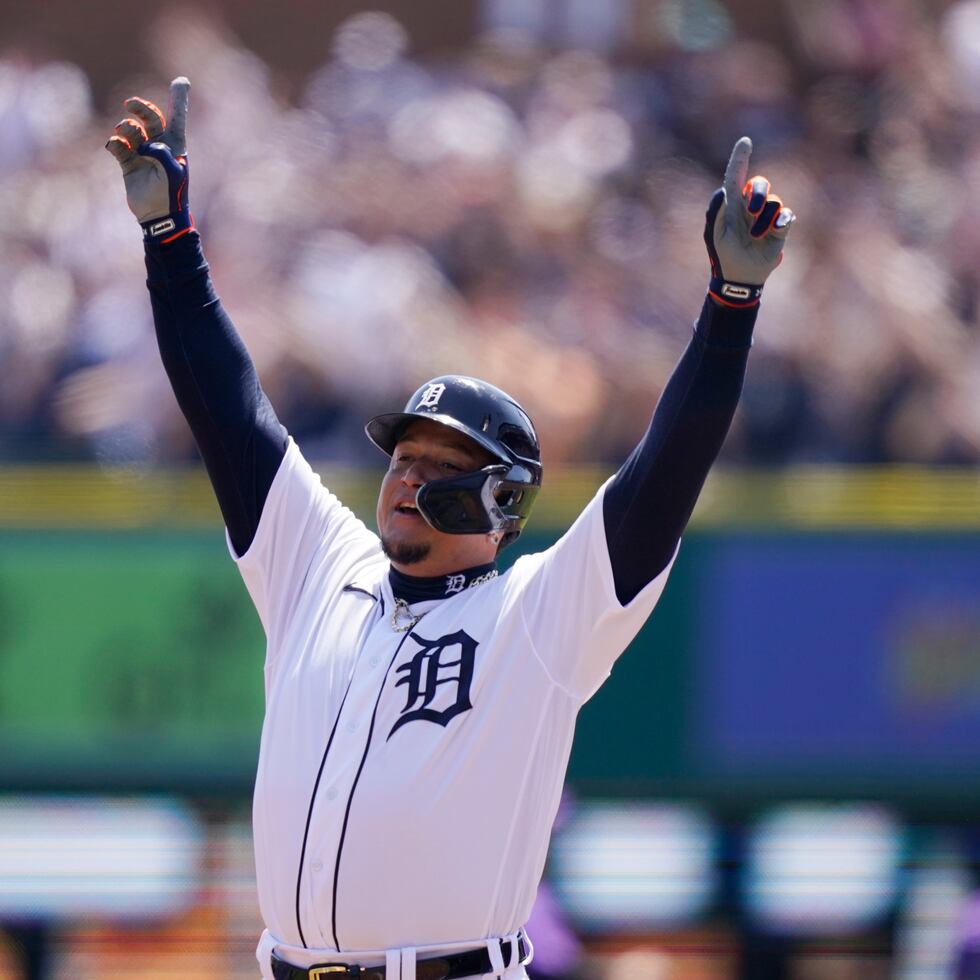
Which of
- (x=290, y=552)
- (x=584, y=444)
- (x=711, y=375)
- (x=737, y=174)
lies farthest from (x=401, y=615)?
(x=584, y=444)

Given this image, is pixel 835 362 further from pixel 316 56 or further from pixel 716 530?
pixel 316 56

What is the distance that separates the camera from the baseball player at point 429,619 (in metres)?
2.99

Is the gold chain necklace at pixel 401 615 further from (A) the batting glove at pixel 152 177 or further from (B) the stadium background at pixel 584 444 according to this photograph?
(B) the stadium background at pixel 584 444

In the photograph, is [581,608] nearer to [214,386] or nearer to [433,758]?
[433,758]

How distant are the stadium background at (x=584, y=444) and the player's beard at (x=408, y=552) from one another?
95.3 inches

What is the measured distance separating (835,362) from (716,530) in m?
1.25

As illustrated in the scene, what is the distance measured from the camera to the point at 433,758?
10.1 feet

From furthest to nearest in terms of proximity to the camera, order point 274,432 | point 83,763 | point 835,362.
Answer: point 835,362 < point 83,763 < point 274,432

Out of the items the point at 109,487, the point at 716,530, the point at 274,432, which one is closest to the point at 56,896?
the point at 109,487

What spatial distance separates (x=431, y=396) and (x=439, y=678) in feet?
1.76

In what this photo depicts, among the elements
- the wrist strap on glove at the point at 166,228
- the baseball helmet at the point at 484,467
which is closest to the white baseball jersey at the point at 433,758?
the baseball helmet at the point at 484,467

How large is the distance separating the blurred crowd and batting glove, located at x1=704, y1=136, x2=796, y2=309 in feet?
13.2

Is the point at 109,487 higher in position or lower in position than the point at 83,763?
higher

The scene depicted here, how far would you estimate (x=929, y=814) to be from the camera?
6410 millimetres
